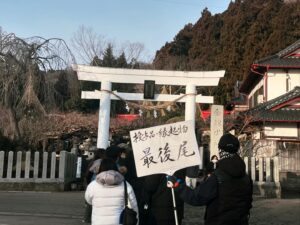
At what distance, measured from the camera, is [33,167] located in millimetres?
15555

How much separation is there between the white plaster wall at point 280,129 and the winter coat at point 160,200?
17018 millimetres

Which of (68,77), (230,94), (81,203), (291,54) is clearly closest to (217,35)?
(230,94)

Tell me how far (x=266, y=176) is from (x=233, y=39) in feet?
95.0

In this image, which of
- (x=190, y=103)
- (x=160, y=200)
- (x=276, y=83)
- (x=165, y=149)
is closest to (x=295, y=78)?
(x=276, y=83)

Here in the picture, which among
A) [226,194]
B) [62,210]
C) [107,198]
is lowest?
[62,210]

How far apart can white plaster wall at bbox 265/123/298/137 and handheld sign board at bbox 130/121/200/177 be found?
55.5 feet

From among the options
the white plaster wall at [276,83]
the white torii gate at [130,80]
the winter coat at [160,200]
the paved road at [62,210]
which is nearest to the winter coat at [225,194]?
the winter coat at [160,200]

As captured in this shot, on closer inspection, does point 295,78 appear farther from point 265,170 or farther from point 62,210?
point 62,210

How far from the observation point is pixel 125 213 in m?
4.95

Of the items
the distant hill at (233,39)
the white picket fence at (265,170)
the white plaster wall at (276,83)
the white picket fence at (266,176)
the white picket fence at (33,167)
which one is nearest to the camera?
the white picket fence at (33,167)

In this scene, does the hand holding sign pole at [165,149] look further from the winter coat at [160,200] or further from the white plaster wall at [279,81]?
the white plaster wall at [279,81]

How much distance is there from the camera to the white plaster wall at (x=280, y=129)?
21.7m

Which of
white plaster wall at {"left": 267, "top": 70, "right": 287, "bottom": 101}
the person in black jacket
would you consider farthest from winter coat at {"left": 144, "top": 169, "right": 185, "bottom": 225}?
white plaster wall at {"left": 267, "top": 70, "right": 287, "bottom": 101}

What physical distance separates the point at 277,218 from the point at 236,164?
23.4 feet
